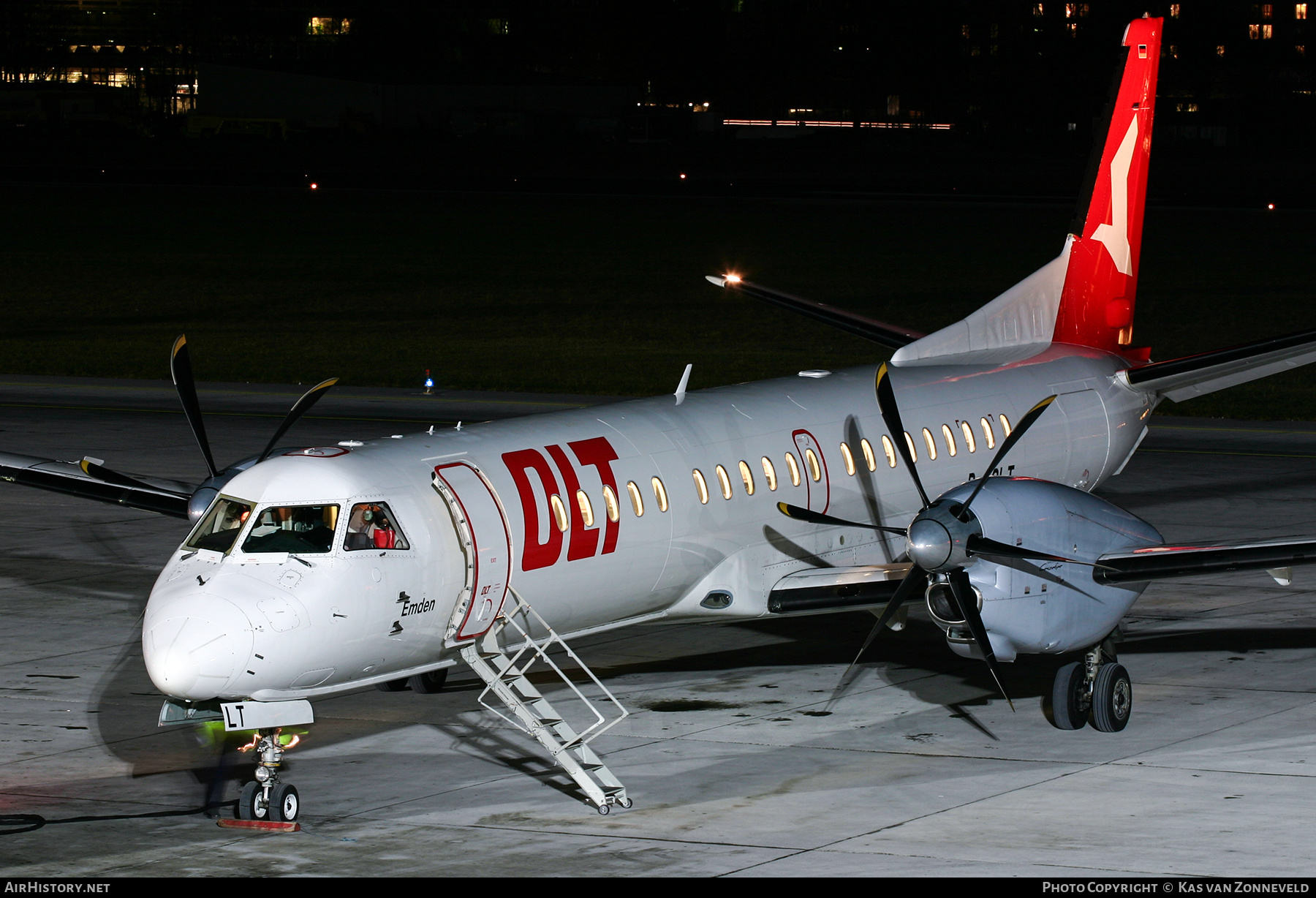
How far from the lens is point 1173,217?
83.3 metres

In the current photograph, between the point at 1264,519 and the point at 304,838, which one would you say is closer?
the point at 304,838

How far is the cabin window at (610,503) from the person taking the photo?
17.1 m

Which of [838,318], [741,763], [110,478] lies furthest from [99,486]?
[838,318]

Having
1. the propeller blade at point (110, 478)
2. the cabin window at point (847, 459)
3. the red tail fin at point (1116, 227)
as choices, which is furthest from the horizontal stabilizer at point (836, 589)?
the red tail fin at point (1116, 227)

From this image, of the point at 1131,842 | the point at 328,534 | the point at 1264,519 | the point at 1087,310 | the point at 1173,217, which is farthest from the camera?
the point at 1173,217

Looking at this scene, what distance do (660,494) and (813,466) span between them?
2610mm

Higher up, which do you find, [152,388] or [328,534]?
[328,534]

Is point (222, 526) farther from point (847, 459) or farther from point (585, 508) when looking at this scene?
point (847, 459)

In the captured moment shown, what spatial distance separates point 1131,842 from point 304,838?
644 cm

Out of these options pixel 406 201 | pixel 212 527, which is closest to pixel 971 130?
pixel 406 201

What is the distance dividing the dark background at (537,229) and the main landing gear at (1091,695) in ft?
40.4

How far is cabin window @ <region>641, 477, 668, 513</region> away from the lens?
1772 cm

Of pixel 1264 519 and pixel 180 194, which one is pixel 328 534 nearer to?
pixel 1264 519

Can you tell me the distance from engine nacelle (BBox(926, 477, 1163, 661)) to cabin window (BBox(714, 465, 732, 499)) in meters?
2.63
